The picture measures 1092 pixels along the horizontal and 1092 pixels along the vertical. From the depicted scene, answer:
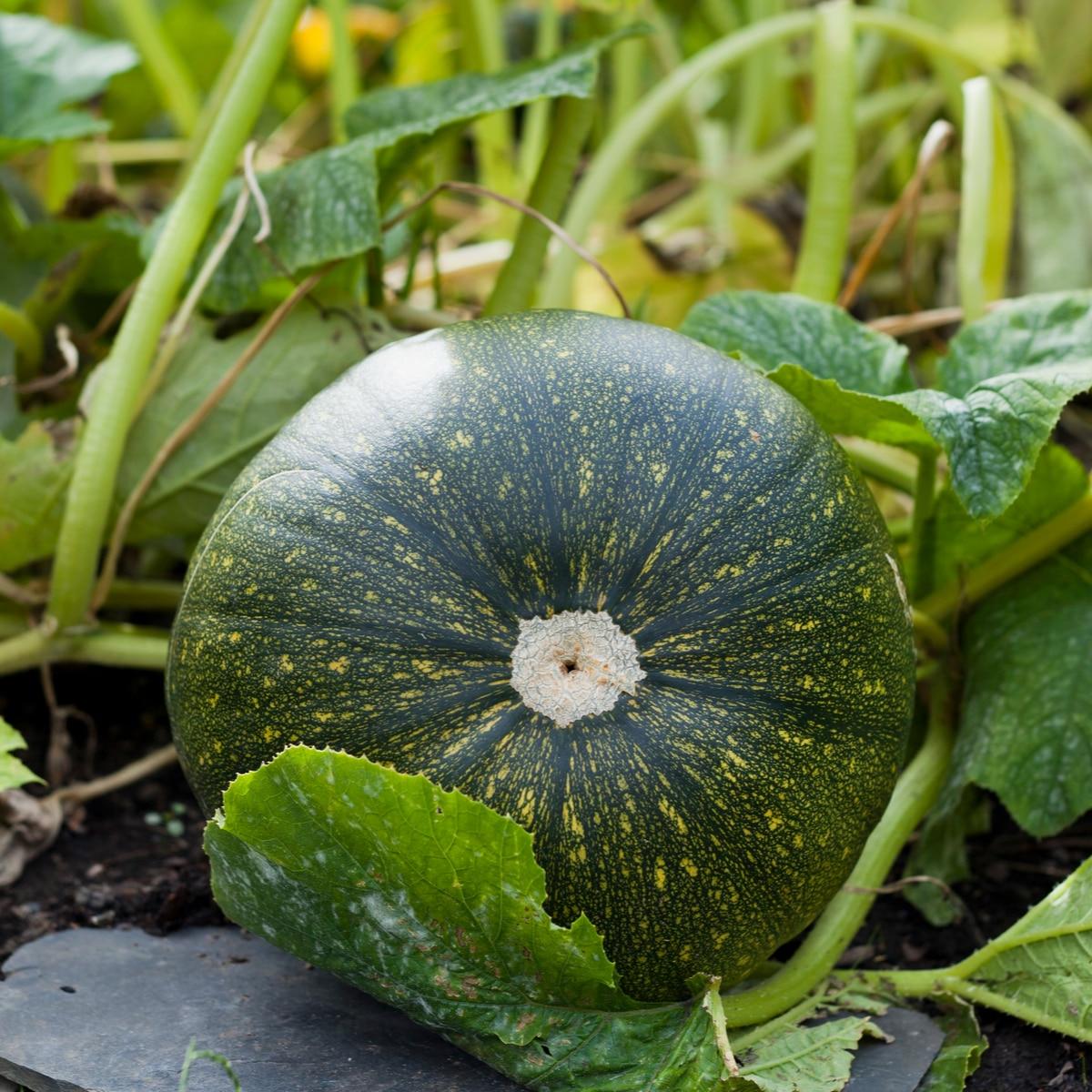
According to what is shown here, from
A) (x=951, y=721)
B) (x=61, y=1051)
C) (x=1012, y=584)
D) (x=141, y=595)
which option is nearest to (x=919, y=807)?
(x=951, y=721)

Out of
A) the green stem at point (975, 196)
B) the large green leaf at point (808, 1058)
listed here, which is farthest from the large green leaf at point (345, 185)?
the large green leaf at point (808, 1058)

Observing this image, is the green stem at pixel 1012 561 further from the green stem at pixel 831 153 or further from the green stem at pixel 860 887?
the green stem at pixel 831 153

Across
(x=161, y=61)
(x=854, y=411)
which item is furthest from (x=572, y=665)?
(x=161, y=61)

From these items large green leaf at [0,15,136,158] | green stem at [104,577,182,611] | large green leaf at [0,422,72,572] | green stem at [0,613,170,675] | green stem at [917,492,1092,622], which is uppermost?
large green leaf at [0,15,136,158]

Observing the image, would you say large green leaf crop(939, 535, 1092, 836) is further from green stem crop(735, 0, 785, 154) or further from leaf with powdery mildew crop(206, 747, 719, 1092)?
green stem crop(735, 0, 785, 154)

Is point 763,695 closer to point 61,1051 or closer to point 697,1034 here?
point 697,1034

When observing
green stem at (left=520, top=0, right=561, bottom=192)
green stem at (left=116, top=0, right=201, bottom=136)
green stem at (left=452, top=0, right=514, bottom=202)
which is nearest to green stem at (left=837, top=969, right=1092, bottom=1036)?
green stem at (left=452, top=0, right=514, bottom=202)
